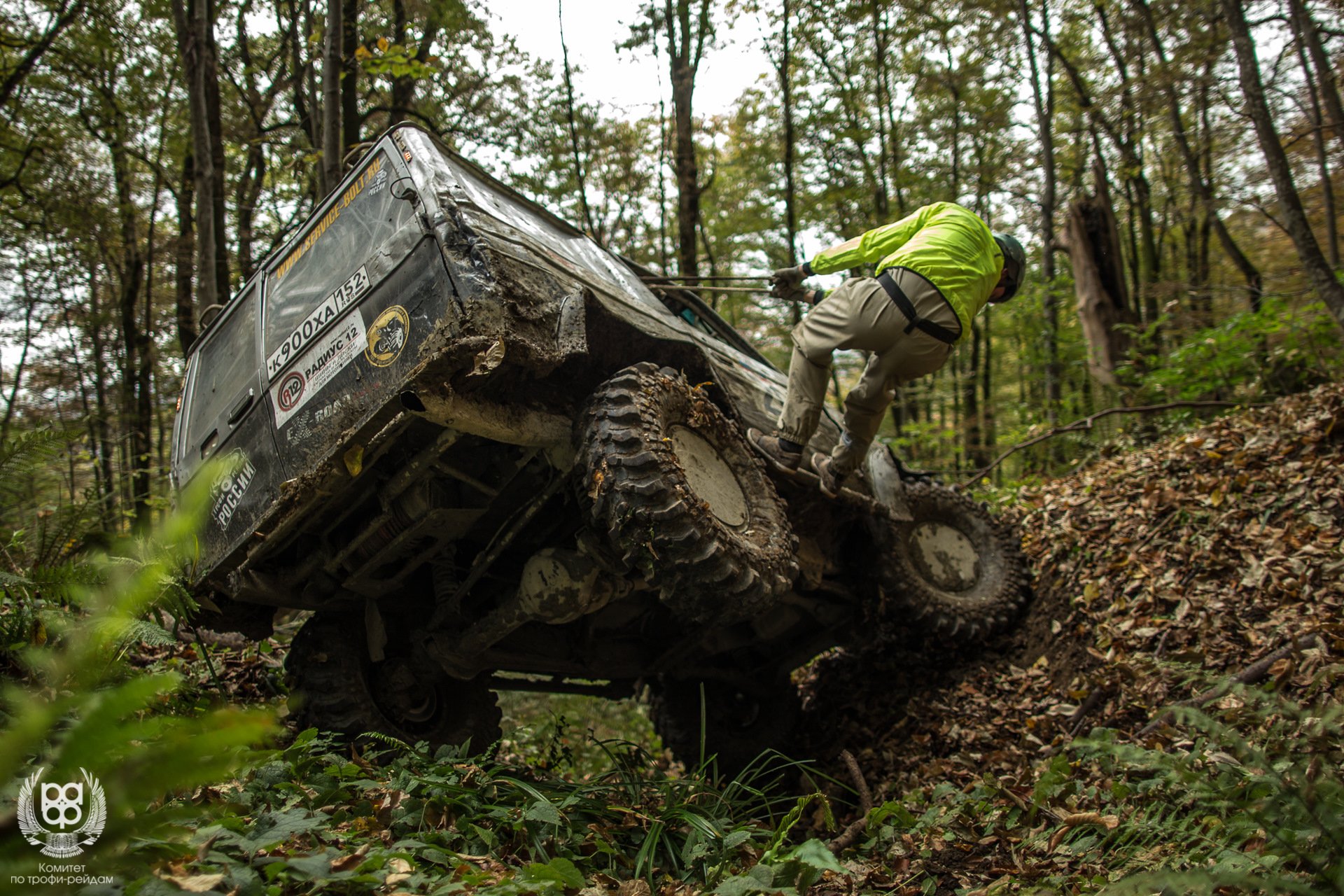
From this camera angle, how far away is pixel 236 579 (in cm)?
322

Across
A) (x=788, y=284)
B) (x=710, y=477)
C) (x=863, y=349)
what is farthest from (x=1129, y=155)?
(x=710, y=477)

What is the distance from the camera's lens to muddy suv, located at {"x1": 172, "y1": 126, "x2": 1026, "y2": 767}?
2902 millimetres

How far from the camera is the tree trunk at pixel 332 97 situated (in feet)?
19.7

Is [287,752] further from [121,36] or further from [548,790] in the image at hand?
[121,36]

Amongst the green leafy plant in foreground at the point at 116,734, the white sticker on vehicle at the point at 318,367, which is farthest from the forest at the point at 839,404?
the white sticker on vehicle at the point at 318,367

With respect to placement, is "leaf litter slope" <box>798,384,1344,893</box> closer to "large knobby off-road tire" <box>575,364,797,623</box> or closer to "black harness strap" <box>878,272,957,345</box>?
"large knobby off-road tire" <box>575,364,797,623</box>

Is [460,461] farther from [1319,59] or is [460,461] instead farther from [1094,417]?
[1319,59]

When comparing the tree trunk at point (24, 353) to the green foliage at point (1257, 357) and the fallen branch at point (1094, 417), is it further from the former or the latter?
the green foliage at point (1257, 357)

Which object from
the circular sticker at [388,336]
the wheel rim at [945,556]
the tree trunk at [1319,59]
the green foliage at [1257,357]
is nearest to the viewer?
the circular sticker at [388,336]

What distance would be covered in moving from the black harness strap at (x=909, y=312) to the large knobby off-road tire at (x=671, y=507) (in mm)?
1243

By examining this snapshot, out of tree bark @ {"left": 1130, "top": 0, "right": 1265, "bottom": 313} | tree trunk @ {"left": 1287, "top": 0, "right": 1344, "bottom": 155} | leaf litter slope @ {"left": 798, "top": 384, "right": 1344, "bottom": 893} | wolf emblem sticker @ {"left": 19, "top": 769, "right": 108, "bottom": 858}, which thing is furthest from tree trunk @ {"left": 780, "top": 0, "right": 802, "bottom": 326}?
wolf emblem sticker @ {"left": 19, "top": 769, "right": 108, "bottom": 858}

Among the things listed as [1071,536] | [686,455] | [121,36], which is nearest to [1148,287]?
[1071,536]

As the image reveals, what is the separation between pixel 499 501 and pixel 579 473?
0.60 metres

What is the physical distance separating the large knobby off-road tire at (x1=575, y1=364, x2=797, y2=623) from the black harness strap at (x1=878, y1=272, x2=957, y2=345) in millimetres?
1243
